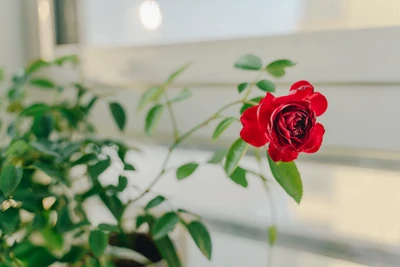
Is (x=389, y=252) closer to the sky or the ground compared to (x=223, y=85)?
closer to the ground

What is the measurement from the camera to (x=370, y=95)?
1.87 feet

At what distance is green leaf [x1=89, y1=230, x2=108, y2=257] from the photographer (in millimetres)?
501

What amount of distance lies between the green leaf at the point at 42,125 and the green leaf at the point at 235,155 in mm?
284

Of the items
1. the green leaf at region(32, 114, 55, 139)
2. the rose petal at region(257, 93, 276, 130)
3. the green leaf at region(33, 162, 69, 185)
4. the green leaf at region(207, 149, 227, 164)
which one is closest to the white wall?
the green leaf at region(32, 114, 55, 139)

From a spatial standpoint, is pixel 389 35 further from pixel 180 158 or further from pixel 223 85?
pixel 180 158

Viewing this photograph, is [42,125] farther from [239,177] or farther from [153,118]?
[239,177]

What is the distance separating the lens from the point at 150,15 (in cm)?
80

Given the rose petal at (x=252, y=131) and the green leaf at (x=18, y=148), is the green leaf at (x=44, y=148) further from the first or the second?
the rose petal at (x=252, y=131)

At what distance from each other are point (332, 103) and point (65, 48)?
0.53 metres

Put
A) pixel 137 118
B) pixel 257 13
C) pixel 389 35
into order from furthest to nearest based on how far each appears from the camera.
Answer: pixel 137 118, pixel 257 13, pixel 389 35

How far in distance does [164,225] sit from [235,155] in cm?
13

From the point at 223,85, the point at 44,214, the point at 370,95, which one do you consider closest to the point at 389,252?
the point at 370,95

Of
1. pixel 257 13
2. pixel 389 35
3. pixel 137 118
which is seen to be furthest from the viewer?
pixel 137 118

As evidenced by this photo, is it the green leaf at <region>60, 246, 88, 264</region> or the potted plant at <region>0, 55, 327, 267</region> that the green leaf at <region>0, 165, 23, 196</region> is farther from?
the green leaf at <region>60, 246, 88, 264</region>
